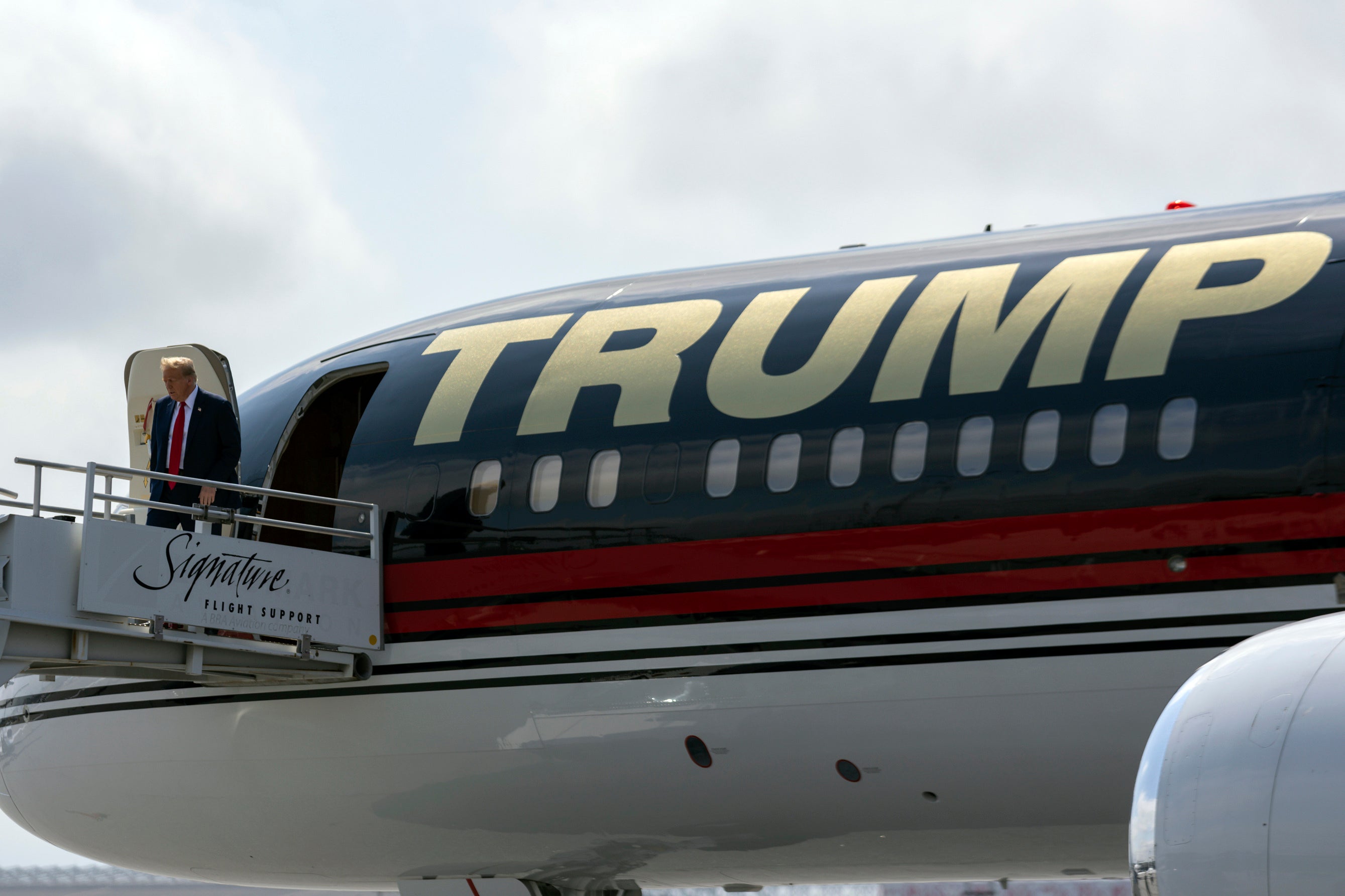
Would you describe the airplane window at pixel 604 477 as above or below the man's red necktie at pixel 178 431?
below

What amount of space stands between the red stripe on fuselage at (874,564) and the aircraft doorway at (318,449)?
178 centimetres

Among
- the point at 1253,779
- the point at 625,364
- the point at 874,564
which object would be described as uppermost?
the point at 625,364

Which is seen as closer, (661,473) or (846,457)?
(846,457)

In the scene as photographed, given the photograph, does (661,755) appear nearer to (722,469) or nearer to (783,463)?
(722,469)

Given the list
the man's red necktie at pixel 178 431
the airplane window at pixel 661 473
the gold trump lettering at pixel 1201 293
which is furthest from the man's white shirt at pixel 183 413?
the gold trump lettering at pixel 1201 293

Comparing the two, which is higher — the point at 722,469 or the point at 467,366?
the point at 467,366

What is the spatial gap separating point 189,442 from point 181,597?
1.72 metres

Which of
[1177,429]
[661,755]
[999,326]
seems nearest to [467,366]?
[661,755]

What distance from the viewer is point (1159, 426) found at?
30.1 ft

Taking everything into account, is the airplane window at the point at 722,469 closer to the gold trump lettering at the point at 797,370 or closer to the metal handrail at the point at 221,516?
the gold trump lettering at the point at 797,370

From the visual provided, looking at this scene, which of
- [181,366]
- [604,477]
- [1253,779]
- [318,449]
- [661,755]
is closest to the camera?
[1253,779]

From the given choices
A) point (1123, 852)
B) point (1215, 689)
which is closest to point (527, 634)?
point (1123, 852)

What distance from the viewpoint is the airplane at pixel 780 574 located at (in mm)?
9094

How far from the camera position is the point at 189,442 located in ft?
37.9
